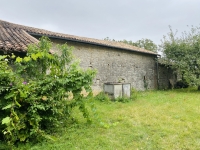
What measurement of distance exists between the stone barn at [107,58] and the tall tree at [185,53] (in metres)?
1.53

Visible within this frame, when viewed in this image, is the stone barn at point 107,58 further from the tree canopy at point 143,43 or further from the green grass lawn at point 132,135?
the tree canopy at point 143,43

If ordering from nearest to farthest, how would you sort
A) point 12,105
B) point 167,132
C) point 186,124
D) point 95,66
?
point 12,105 → point 167,132 → point 186,124 → point 95,66

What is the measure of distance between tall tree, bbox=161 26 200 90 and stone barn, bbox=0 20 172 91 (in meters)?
1.53

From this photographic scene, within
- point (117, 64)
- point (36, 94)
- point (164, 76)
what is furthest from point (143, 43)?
point (36, 94)

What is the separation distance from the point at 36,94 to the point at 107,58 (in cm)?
742

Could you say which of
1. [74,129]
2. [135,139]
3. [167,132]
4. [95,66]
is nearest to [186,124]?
[167,132]

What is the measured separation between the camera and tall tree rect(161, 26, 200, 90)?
11594 millimetres

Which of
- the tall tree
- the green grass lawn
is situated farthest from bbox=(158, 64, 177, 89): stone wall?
the green grass lawn

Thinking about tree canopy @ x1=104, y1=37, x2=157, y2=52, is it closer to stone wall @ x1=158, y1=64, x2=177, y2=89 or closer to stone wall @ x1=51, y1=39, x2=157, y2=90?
stone wall @ x1=158, y1=64, x2=177, y2=89

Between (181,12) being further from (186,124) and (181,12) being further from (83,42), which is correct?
(186,124)

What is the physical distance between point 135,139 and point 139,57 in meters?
9.86

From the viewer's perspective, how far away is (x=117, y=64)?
11.1 m

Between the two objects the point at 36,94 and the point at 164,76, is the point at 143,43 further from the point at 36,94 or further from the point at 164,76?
the point at 36,94

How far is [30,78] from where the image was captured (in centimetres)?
418
